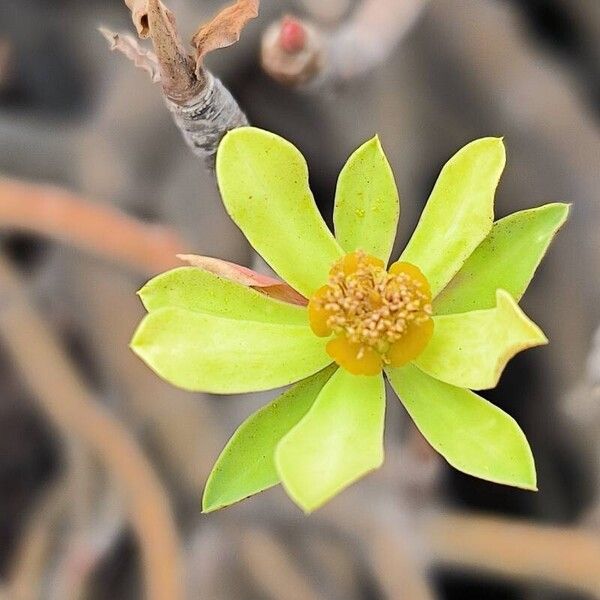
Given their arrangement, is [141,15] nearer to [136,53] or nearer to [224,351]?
[136,53]

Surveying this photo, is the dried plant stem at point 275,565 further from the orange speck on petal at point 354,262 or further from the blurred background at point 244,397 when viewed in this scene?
the orange speck on petal at point 354,262

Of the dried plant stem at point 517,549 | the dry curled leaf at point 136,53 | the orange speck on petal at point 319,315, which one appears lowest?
the dried plant stem at point 517,549

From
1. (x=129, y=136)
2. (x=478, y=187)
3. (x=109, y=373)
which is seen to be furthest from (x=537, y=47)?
(x=478, y=187)

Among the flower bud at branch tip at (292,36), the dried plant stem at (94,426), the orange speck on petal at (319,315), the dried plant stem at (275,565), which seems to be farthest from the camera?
the dried plant stem at (275,565)

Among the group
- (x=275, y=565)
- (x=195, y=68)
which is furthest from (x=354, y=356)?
(x=275, y=565)

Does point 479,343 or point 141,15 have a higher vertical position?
point 141,15

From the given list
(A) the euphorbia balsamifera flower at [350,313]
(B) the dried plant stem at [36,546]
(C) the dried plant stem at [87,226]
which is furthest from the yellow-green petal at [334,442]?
(B) the dried plant stem at [36,546]
